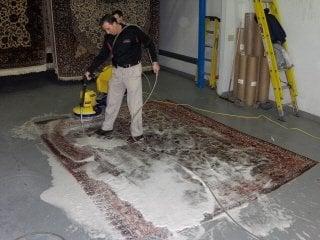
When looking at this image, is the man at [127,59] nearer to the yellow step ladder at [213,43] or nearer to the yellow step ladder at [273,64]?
the yellow step ladder at [273,64]

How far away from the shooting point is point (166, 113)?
4.66 meters

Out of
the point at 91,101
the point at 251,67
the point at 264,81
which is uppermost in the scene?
the point at 251,67

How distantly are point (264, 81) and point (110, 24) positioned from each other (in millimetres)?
2354

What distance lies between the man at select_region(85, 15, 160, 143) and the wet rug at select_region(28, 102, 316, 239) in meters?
0.42

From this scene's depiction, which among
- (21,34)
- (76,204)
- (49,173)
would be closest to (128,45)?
(49,173)

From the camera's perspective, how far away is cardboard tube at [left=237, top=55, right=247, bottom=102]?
4.82 metres

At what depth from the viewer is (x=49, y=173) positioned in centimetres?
317

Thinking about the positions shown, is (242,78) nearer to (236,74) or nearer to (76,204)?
(236,74)

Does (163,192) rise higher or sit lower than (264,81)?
lower

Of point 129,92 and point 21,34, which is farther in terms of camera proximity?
point 21,34

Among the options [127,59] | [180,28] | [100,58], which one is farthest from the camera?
[180,28]

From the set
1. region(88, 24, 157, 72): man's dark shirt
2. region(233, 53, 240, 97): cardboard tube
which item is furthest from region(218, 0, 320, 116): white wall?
region(88, 24, 157, 72): man's dark shirt

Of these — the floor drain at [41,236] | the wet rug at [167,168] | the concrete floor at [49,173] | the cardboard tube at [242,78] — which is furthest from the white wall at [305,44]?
the floor drain at [41,236]

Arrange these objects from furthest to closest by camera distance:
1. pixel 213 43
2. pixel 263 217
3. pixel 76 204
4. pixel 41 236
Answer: pixel 213 43, pixel 76 204, pixel 263 217, pixel 41 236
